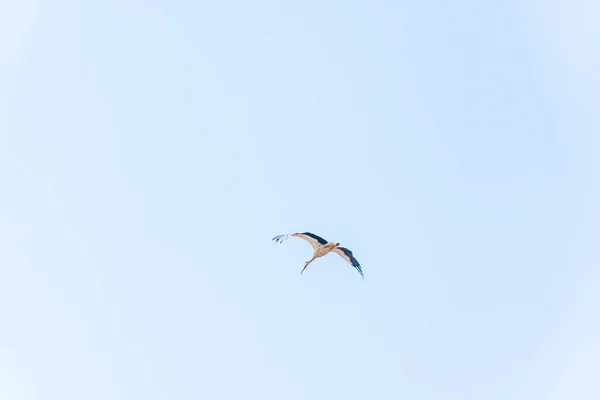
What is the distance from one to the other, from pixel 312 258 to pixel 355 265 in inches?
134

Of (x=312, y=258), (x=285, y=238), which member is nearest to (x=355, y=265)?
(x=312, y=258)

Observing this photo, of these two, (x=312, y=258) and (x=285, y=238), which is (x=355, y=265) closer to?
(x=312, y=258)

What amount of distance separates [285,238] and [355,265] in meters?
8.17

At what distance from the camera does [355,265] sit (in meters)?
68.9

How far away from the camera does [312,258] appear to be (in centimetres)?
6994

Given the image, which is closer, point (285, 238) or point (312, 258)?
point (285, 238)

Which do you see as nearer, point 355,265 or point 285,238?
point 285,238

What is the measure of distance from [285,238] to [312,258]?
7402 mm

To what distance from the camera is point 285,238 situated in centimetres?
6303
